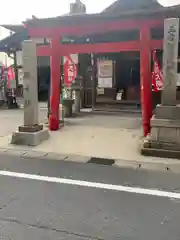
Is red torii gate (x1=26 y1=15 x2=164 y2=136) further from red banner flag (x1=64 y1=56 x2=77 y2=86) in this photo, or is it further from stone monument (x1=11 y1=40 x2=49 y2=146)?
stone monument (x1=11 y1=40 x2=49 y2=146)

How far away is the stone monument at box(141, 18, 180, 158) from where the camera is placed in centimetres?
693

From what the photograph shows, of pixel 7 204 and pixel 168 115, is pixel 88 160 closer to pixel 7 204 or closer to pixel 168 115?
pixel 168 115

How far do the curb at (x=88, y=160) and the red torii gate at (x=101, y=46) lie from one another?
6.94 feet

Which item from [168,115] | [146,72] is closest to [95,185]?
[168,115]

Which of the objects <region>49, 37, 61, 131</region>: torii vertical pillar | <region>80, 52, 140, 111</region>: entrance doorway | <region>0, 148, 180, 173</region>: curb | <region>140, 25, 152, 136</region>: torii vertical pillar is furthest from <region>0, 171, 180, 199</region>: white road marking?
<region>80, 52, 140, 111</region>: entrance doorway

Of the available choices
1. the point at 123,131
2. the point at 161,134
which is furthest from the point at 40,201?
the point at 123,131

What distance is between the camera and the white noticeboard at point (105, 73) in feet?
46.4

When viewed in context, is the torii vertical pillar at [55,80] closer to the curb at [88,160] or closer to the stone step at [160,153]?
the curb at [88,160]

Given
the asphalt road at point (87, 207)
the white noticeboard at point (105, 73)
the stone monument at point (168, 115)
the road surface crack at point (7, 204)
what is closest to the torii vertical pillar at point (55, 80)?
the stone monument at point (168, 115)

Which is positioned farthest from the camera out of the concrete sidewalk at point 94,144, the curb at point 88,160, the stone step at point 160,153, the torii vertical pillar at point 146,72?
the torii vertical pillar at point 146,72

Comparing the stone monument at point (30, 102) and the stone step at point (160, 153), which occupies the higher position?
the stone monument at point (30, 102)

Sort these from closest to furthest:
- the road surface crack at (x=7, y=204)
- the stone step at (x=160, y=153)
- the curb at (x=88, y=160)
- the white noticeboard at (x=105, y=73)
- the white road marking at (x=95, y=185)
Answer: the road surface crack at (x=7, y=204)
the white road marking at (x=95, y=185)
the curb at (x=88, y=160)
the stone step at (x=160, y=153)
the white noticeboard at (x=105, y=73)

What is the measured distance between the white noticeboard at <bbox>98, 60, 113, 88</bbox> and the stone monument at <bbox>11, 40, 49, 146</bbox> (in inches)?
253

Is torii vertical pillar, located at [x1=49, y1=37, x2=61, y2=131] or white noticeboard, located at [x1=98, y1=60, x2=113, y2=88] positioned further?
white noticeboard, located at [x1=98, y1=60, x2=113, y2=88]
